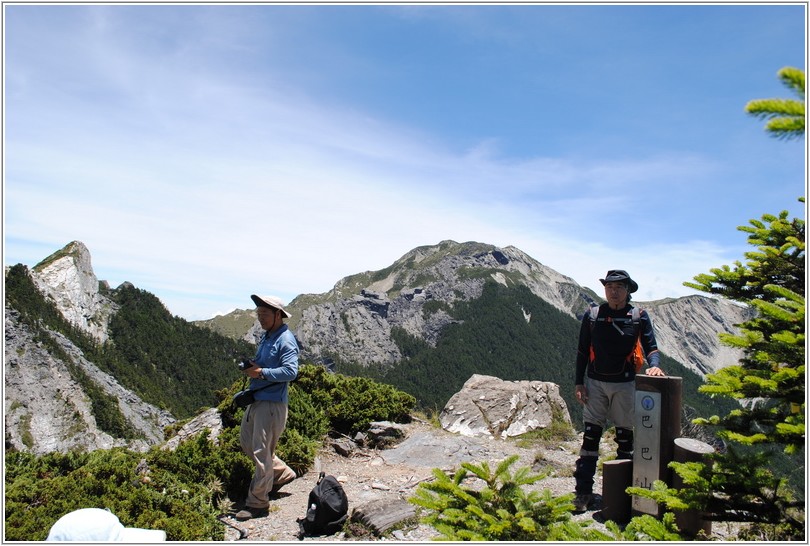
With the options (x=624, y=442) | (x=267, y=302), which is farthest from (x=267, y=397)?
(x=624, y=442)

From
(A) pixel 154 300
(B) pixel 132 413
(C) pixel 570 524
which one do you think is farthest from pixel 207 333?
(C) pixel 570 524

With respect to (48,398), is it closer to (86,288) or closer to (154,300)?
(86,288)

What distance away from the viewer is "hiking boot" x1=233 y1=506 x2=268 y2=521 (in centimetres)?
625

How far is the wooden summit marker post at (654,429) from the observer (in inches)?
205

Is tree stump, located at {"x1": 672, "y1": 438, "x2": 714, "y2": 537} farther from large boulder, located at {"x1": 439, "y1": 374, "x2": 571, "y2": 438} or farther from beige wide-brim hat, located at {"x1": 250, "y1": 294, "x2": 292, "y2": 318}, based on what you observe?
large boulder, located at {"x1": 439, "y1": 374, "x2": 571, "y2": 438}

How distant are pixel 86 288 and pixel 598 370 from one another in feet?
445

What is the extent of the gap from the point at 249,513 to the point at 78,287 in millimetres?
130210

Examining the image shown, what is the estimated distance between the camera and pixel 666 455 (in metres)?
5.20

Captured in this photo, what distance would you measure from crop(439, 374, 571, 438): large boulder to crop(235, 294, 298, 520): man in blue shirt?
5952 millimetres

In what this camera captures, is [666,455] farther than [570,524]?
Yes

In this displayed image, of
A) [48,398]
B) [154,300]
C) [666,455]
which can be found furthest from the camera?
[154,300]

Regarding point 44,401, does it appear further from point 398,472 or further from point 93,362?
point 398,472

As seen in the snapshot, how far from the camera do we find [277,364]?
20.6ft

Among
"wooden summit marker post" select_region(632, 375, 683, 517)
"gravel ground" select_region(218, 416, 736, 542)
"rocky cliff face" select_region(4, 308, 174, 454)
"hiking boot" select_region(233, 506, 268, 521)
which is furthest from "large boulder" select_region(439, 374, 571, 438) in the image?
"rocky cliff face" select_region(4, 308, 174, 454)
